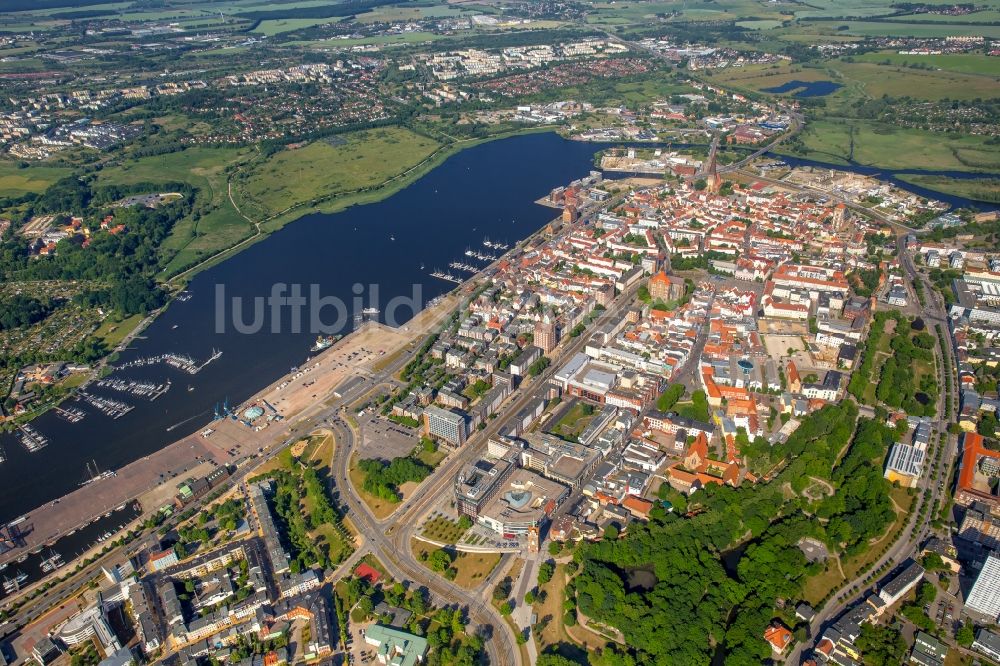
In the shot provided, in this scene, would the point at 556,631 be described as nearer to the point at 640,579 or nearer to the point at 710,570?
the point at 640,579

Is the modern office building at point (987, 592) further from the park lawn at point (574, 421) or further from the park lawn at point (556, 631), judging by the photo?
the park lawn at point (574, 421)

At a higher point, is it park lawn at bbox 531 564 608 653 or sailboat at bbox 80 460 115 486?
park lawn at bbox 531 564 608 653

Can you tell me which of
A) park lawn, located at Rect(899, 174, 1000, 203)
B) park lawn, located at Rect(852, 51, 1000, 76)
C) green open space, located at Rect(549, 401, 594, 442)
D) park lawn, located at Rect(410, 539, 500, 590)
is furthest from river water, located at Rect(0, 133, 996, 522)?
park lawn, located at Rect(852, 51, 1000, 76)

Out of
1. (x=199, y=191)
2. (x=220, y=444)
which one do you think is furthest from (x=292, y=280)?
(x=199, y=191)

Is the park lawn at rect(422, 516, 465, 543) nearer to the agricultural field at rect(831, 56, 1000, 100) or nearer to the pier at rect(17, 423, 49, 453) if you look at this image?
the pier at rect(17, 423, 49, 453)

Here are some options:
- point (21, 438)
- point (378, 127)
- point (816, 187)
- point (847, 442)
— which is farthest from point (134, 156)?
point (847, 442)

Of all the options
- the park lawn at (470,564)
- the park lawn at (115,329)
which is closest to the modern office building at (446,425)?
the park lawn at (470,564)
